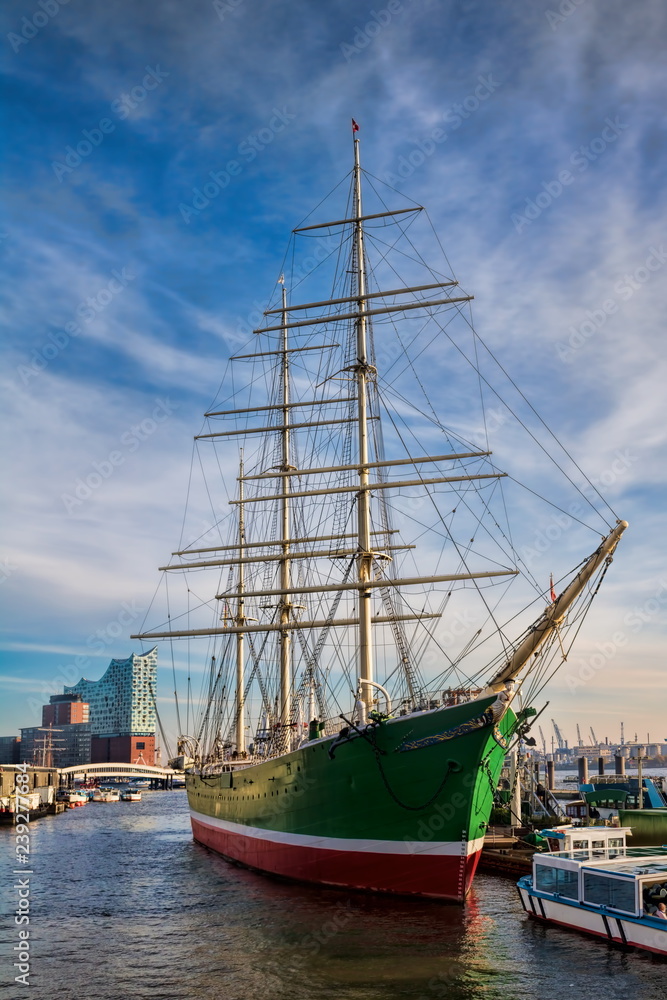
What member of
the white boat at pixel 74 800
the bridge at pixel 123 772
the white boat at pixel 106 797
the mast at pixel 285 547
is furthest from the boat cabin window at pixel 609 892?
the bridge at pixel 123 772

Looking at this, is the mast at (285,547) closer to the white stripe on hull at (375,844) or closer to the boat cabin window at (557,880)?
the white stripe on hull at (375,844)

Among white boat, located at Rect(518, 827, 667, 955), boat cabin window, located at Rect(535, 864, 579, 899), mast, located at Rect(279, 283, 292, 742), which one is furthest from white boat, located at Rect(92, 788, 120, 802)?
boat cabin window, located at Rect(535, 864, 579, 899)

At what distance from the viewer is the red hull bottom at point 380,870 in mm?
24703

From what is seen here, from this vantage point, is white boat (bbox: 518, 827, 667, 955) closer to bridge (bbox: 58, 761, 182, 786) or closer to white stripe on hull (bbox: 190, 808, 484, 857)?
white stripe on hull (bbox: 190, 808, 484, 857)

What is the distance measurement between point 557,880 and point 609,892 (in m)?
2.24

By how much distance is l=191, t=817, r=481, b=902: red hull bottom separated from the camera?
2470cm

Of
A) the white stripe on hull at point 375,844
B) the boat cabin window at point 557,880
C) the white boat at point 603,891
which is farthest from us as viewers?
the white stripe on hull at point 375,844

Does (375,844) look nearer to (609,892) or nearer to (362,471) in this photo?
(609,892)

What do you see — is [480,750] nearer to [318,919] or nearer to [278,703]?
[318,919]

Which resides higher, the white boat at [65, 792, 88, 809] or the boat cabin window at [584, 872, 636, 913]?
the boat cabin window at [584, 872, 636, 913]

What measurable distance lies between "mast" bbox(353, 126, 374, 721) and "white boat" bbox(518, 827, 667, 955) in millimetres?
8508

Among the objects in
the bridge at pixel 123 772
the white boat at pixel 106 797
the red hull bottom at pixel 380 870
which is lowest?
the bridge at pixel 123 772

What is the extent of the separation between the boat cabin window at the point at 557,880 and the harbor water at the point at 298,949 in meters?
1.05

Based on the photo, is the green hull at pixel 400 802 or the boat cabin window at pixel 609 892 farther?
the green hull at pixel 400 802
